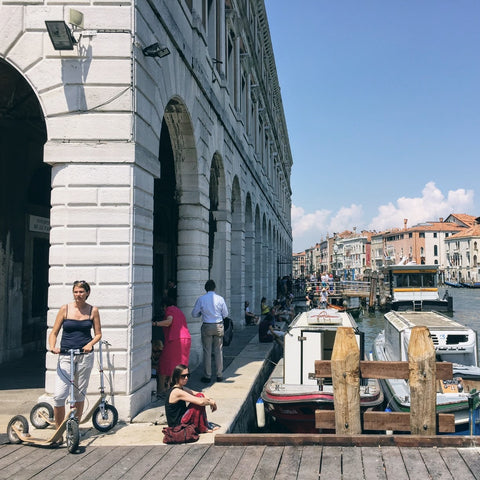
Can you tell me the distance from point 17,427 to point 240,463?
2.78 metres

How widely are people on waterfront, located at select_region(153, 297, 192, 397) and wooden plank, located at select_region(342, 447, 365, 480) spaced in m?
3.37

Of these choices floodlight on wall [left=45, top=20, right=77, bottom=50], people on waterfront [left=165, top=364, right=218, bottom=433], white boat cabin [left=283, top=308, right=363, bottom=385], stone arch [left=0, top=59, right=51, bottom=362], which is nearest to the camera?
people on waterfront [left=165, top=364, right=218, bottom=433]

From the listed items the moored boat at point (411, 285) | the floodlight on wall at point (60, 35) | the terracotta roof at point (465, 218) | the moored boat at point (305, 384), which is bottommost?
the moored boat at point (305, 384)

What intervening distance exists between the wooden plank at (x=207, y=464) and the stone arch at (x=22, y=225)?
24.2 ft

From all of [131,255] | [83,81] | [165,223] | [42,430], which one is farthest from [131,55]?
[165,223]

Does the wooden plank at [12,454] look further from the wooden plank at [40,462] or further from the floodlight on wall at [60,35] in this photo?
the floodlight on wall at [60,35]

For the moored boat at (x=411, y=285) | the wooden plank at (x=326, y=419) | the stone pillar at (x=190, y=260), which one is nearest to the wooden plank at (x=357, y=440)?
the wooden plank at (x=326, y=419)

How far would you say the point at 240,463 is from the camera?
5.21 metres

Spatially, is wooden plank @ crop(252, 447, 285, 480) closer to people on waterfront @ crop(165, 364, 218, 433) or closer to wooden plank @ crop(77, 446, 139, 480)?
people on waterfront @ crop(165, 364, 218, 433)

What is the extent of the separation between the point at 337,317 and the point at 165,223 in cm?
1138

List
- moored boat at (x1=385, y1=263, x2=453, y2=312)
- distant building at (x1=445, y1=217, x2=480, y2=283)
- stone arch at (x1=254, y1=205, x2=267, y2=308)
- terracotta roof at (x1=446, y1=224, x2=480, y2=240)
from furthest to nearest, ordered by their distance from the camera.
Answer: terracotta roof at (x1=446, y1=224, x2=480, y2=240) < distant building at (x1=445, y1=217, x2=480, y2=283) < moored boat at (x1=385, y1=263, x2=453, y2=312) < stone arch at (x1=254, y1=205, x2=267, y2=308)

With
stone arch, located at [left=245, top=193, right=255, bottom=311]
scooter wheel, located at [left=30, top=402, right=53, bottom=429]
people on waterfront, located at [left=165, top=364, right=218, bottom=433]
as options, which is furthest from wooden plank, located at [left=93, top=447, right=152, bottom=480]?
stone arch, located at [left=245, top=193, right=255, bottom=311]

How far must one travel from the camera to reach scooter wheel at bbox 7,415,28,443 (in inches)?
230

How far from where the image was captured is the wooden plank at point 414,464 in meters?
4.83
